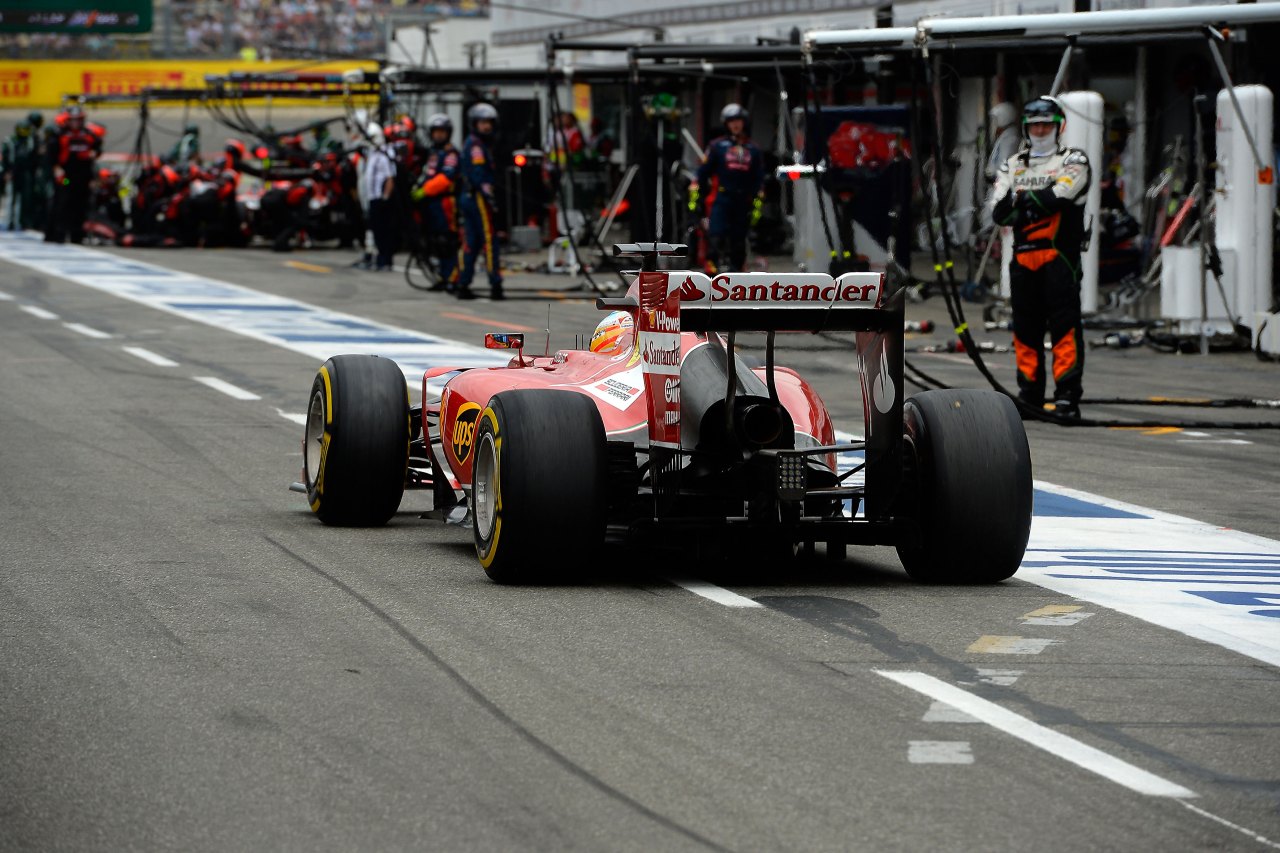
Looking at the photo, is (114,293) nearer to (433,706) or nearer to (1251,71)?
(1251,71)

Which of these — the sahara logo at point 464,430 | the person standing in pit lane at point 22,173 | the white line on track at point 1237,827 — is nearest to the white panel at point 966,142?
the person standing in pit lane at point 22,173

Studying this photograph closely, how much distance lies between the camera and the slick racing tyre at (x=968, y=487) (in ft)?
25.5

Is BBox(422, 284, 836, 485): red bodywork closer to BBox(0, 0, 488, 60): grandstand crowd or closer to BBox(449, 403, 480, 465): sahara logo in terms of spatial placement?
BBox(449, 403, 480, 465): sahara logo

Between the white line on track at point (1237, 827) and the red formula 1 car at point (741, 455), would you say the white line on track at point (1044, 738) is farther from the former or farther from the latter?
the red formula 1 car at point (741, 455)

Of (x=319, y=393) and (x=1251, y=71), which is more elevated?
(x=1251, y=71)

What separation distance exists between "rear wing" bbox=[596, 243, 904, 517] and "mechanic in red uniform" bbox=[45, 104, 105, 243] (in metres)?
27.2

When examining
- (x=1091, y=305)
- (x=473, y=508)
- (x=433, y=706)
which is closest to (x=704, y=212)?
(x=1091, y=305)

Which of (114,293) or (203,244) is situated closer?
(114,293)

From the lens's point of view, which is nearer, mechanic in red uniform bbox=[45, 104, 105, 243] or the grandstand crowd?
mechanic in red uniform bbox=[45, 104, 105, 243]

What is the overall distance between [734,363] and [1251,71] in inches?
659

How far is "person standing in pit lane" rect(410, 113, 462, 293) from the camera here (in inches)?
955

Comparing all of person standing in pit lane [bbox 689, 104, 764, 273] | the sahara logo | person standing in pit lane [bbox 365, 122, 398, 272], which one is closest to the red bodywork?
the sahara logo

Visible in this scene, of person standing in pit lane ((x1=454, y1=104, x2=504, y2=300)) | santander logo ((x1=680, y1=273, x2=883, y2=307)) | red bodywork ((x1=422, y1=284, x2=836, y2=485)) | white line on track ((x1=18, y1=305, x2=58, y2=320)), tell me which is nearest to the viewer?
santander logo ((x1=680, y1=273, x2=883, y2=307))

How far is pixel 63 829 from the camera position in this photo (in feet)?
16.0
